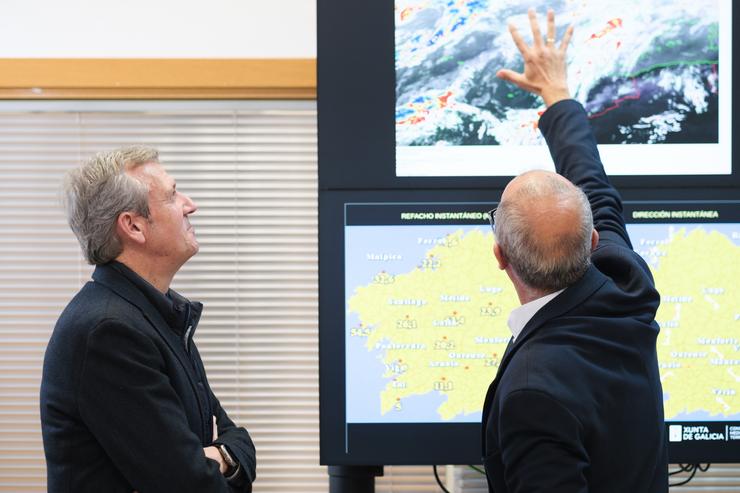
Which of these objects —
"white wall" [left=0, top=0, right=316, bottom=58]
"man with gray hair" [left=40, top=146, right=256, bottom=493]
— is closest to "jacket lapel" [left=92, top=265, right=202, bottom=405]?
"man with gray hair" [left=40, top=146, right=256, bottom=493]

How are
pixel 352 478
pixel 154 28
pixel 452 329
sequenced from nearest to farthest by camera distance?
pixel 452 329
pixel 352 478
pixel 154 28

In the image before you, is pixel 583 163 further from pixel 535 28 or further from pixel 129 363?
pixel 129 363

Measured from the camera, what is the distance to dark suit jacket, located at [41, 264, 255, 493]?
1.63m

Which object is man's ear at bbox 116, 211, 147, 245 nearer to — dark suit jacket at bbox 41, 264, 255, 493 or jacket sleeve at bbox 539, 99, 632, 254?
dark suit jacket at bbox 41, 264, 255, 493

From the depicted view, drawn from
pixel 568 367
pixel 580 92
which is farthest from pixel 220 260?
pixel 568 367

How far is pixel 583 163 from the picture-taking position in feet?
→ 6.09

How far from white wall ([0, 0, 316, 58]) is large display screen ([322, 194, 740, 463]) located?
0.97m

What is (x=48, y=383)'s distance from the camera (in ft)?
5.53

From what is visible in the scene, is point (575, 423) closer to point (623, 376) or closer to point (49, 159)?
point (623, 376)

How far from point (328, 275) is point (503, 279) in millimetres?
488

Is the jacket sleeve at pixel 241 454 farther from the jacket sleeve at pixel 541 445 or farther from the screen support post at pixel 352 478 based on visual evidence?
the jacket sleeve at pixel 541 445

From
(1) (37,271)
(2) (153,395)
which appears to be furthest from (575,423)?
(1) (37,271)

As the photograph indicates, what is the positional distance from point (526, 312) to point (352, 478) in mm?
1105

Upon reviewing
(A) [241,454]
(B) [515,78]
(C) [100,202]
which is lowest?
(A) [241,454]
